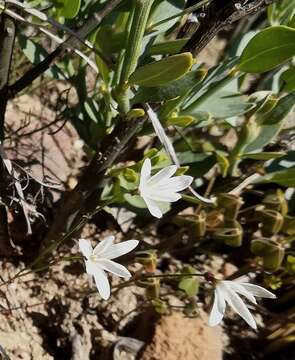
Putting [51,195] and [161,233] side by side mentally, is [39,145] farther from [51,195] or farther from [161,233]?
[161,233]

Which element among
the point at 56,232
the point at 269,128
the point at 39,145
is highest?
the point at 39,145

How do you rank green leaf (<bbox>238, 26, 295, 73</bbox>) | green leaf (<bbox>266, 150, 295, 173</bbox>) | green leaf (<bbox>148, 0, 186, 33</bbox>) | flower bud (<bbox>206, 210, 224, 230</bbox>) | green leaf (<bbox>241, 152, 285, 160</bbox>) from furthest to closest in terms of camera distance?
green leaf (<bbox>266, 150, 295, 173</bbox>)
flower bud (<bbox>206, 210, 224, 230</bbox>)
green leaf (<bbox>241, 152, 285, 160</bbox>)
green leaf (<bbox>148, 0, 186, 33</bbox>)
green leaf (<bbox>238, 26, 295, 73</bbox>)

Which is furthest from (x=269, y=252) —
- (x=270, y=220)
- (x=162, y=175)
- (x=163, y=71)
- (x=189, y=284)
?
(x=163, y=71)

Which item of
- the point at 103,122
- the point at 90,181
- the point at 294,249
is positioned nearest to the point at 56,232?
the point at 90,181

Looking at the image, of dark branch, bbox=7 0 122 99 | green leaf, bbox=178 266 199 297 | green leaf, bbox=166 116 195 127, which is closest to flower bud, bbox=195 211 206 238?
green leaf, bbox=178 266 199 297

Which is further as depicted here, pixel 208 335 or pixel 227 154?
pixel 227 154

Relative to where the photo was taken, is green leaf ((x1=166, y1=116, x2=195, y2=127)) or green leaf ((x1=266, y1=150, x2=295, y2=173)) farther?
green leaf ((x1=266, y1=150, x2=295, y2=173))

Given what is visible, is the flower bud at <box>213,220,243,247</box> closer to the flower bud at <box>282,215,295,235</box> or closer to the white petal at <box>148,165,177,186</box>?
the flower bud at <box>282,215,295,235</box>
